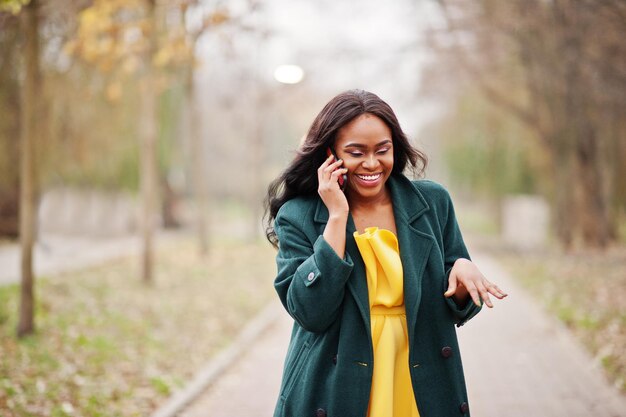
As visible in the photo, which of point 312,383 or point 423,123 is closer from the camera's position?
point 312,383

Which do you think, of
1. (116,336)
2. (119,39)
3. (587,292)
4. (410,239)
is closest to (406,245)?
(410,239)

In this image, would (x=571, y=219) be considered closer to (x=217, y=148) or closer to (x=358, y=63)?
(x=358, y=63)

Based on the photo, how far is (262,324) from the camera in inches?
389

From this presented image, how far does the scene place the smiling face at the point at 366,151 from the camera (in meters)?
2.57

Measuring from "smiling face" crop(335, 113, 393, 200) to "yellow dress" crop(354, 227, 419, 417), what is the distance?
0.21 meters

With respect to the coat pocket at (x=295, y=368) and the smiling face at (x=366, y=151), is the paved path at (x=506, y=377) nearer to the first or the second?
the coat pocket at (x=295, y=368)

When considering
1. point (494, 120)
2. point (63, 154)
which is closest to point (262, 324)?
point (63, 154)

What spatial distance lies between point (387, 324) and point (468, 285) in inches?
14.0

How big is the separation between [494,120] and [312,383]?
23112 millimetres

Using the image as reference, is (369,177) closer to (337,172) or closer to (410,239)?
(337,172)

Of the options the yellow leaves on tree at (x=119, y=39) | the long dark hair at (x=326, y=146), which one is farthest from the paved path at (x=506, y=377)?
the yellow leaves on tree at (x=119, y=39)

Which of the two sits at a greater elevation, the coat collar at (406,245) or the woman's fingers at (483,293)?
the coat collar at (406,245)

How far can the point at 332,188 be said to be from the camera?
255 centimetres

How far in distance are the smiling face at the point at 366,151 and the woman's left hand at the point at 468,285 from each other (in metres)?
0.44
